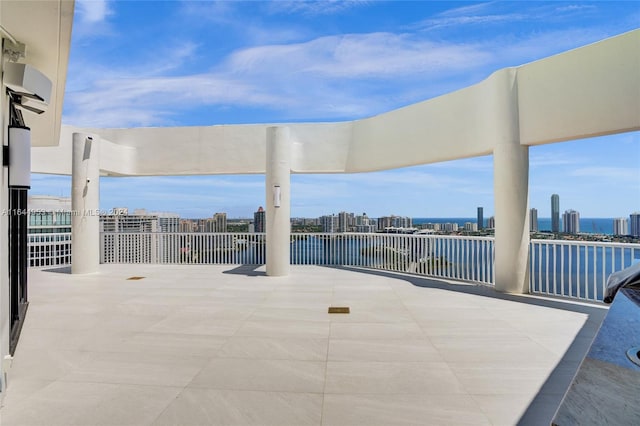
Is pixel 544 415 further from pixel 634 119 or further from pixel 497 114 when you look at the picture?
pixel 497 114

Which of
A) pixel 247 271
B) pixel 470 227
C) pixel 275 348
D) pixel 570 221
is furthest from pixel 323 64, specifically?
pixel 275 348

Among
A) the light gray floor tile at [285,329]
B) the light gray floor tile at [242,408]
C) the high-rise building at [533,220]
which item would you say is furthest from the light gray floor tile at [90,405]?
the high-rise building at [533,220]

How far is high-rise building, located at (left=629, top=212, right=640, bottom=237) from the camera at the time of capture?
545 centimetres

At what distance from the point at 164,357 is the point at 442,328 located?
9.99 feet

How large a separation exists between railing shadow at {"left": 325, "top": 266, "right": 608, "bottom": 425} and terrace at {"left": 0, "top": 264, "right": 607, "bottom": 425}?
2 centimetres

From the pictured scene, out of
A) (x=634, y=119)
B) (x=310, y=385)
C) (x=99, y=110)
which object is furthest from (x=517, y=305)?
(x=99, y=110)

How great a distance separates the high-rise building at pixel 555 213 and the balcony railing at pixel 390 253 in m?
0.67

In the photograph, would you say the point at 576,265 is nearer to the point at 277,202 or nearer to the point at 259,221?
the point at 277,202

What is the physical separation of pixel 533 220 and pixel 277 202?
16.7ft

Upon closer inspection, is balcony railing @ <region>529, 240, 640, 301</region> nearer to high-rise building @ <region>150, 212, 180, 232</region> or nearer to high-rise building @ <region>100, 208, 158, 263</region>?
high-rise building @ <region>150, 212, 180, 232</region>

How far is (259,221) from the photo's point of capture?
10047mm

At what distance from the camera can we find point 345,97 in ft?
33.8

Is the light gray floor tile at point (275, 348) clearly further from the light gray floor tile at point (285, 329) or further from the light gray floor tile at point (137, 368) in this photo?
the light gray floor tile at point (137, 368)

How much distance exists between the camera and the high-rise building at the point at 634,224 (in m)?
5.45
